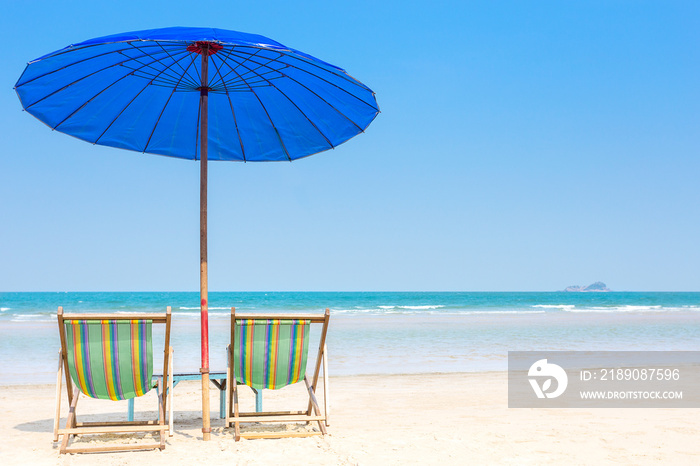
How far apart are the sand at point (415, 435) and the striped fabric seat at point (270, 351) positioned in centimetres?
41

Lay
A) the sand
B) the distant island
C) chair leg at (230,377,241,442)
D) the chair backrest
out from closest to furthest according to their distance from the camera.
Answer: the sand, the chair backrest, chair leg at (230,377,241,442), the distant island

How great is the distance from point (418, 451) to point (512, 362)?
17.8 ft

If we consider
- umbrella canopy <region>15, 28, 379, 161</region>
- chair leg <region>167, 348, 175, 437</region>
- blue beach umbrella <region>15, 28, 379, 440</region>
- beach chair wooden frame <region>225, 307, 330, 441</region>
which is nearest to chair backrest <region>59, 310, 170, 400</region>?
chair leg <region>167, 348, 175, 437</region>

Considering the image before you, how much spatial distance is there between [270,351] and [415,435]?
1163 mm

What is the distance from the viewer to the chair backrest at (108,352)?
374 centimetres

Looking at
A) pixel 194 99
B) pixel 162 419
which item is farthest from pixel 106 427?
pixel 194 99

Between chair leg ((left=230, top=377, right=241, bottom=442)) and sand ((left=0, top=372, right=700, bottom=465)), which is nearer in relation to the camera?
sand ((left=0, top=372, right=700, bottom=465))

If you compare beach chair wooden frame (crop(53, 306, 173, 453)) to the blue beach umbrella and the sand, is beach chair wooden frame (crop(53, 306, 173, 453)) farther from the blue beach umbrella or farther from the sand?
the blue beach umbrella

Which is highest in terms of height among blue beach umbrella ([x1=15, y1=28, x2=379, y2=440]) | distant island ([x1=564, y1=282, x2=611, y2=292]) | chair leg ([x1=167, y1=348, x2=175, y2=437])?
blue beach umbrella ([x1=15, y1=28, x2=379, y2=440])

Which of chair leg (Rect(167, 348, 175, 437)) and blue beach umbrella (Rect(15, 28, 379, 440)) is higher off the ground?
blue beach umbrella (Rect(15, 28, 379, 440))

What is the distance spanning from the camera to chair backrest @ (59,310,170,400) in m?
3.74

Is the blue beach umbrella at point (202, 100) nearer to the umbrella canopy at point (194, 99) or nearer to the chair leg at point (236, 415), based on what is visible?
the umbrella canopy at point (194, 99)

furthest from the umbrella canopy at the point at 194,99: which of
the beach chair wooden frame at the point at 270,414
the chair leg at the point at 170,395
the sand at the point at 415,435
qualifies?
the sand at the point at 415,435

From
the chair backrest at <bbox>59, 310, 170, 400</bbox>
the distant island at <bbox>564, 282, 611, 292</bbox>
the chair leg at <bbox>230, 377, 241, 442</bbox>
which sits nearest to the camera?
the chair backrest at <bbox>59, 310, 170, 400</bbox>
